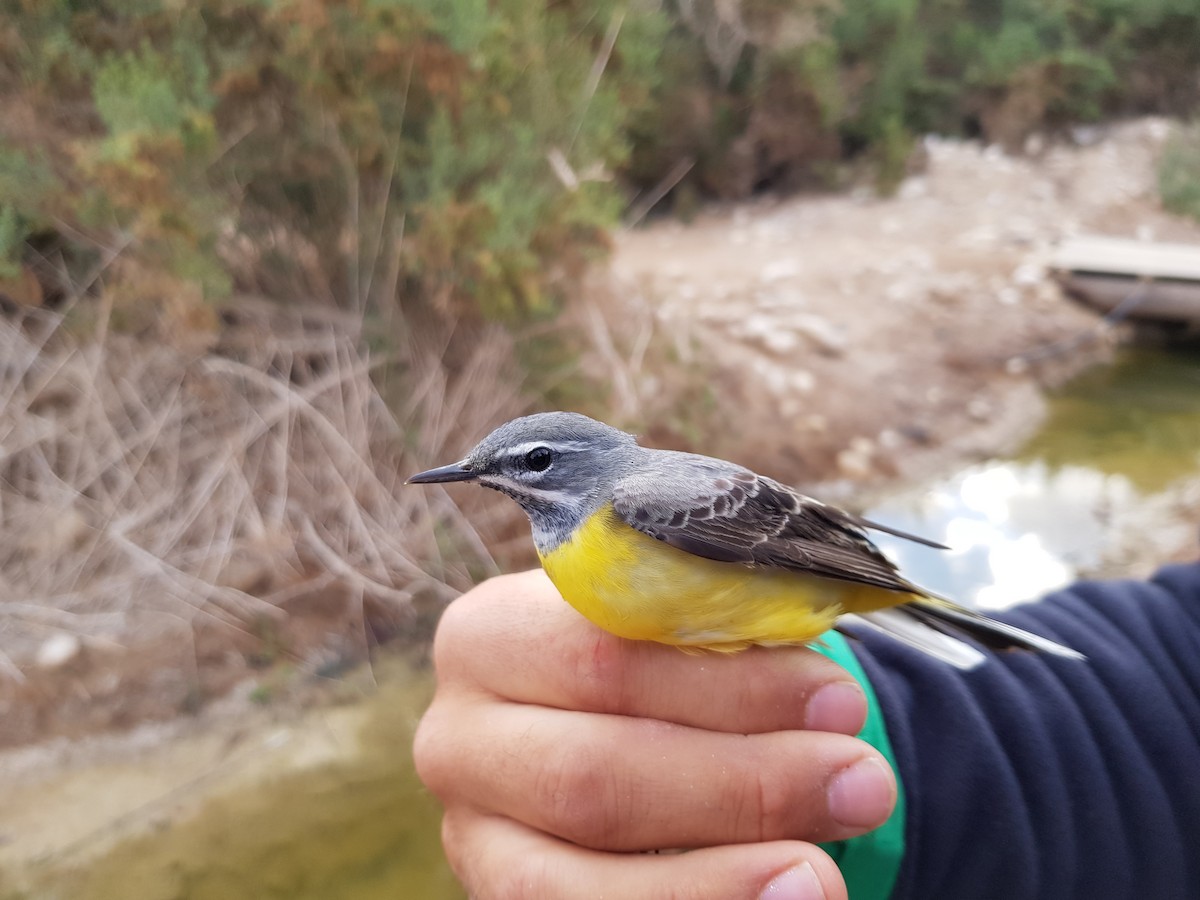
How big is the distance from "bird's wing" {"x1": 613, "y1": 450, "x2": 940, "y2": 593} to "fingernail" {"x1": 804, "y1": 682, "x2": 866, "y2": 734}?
6.7 inches

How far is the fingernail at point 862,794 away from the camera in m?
1.06

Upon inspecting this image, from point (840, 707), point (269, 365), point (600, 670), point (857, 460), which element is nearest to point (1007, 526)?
point (857, 460)

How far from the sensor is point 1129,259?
609cm

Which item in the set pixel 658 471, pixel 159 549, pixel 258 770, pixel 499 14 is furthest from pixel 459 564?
pixel 499 14

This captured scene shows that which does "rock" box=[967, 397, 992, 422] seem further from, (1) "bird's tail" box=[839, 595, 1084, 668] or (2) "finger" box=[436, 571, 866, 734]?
(2) "finger" box=[436, 571, 866, 734]

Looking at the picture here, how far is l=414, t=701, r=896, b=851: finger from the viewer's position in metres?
1.06

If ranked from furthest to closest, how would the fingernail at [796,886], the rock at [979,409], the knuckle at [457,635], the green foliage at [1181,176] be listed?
the green foliage at [1181,176]
the rock at [979,409]
the knuckle at [457,635]
the fingernail at [796,886]

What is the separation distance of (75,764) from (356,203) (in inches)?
86.8

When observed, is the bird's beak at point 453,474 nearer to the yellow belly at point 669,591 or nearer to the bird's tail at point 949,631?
the yellow belly at point 669,591

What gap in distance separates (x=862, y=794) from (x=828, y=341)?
4.29 m

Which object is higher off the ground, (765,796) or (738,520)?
(738,520)

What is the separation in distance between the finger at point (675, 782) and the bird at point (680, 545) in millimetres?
152

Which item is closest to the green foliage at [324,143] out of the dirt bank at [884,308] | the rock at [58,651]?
the dirt bank at [884,308]

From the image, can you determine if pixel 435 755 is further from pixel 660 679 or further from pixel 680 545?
pixel 680 545
